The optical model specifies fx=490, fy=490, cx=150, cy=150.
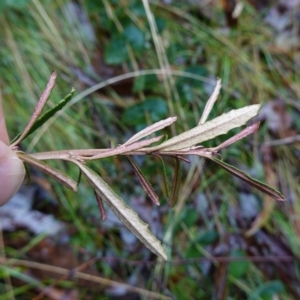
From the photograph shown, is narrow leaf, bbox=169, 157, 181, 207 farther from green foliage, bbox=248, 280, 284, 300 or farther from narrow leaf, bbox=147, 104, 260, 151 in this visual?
green foliage, bbox=248, 280, 284, 300

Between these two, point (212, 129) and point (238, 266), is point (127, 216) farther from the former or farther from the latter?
point (238, 266)

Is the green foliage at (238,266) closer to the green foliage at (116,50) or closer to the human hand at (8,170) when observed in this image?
the green foliage at (116,50)

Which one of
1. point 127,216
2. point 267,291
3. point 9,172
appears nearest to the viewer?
point 127,216

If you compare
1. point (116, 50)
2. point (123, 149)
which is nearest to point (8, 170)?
point (123, 149)

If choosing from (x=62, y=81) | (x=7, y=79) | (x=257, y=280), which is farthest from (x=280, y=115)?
(x=7, y=79)

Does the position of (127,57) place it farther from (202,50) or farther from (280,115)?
(280,115)

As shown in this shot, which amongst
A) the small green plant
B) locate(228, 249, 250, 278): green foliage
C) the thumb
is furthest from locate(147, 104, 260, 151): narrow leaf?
locate(228, 249, 250, 278): green foliage
